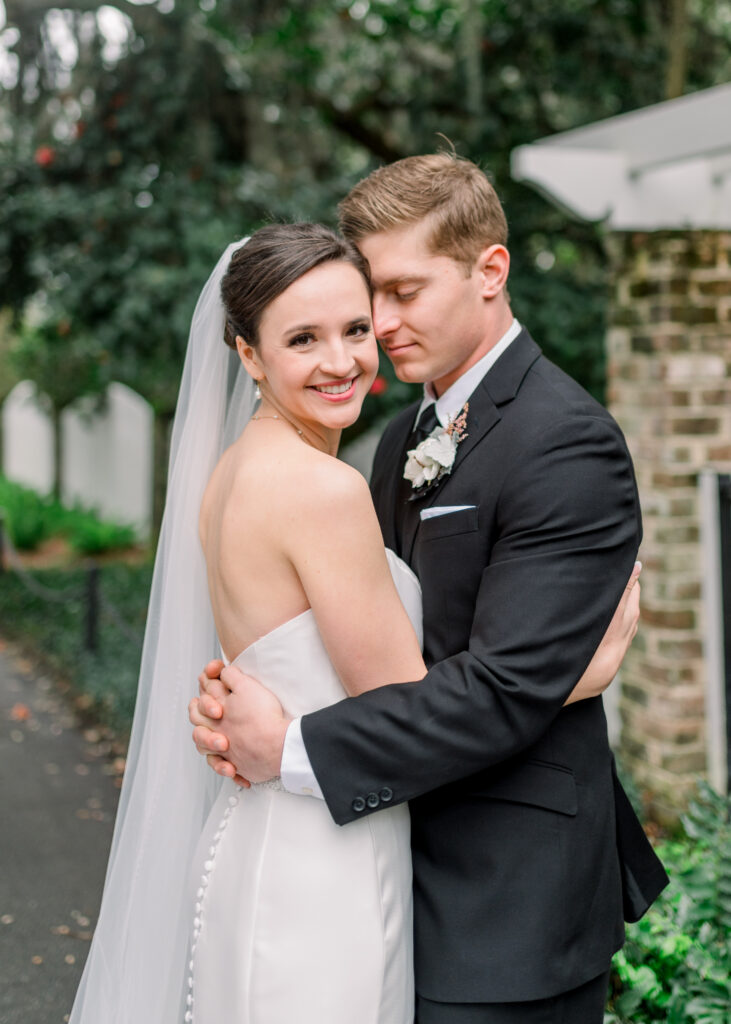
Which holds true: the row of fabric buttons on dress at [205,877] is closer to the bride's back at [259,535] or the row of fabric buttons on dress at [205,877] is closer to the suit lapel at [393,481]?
the bride's back at [259,535]

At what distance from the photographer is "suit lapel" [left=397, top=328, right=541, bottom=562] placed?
199cm

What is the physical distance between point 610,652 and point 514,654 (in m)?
0.26

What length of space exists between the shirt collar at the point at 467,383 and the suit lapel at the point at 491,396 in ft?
0.07

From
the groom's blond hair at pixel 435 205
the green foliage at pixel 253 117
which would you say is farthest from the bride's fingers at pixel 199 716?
the green foliage at pixel 253 117

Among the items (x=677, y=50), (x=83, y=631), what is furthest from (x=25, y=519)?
(x=677, y=50)

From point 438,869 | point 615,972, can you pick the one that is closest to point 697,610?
point 615,972

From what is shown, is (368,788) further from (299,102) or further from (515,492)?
(299,102)

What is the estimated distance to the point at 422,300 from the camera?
2.00 meters

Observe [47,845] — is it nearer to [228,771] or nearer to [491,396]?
[228,771]

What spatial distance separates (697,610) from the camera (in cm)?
485

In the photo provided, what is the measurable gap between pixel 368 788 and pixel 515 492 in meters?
0.56

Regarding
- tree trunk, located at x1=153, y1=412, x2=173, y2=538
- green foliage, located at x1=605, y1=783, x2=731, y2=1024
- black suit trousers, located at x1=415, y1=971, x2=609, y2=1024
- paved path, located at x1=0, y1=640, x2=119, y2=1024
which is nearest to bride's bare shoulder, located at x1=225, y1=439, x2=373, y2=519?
black suit trousers, located at x1=415, y1=971, x2=609, y2=1024

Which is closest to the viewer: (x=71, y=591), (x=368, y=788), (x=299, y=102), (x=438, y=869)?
(x=368, y=788)

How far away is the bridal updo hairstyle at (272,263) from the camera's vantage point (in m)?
1.89
